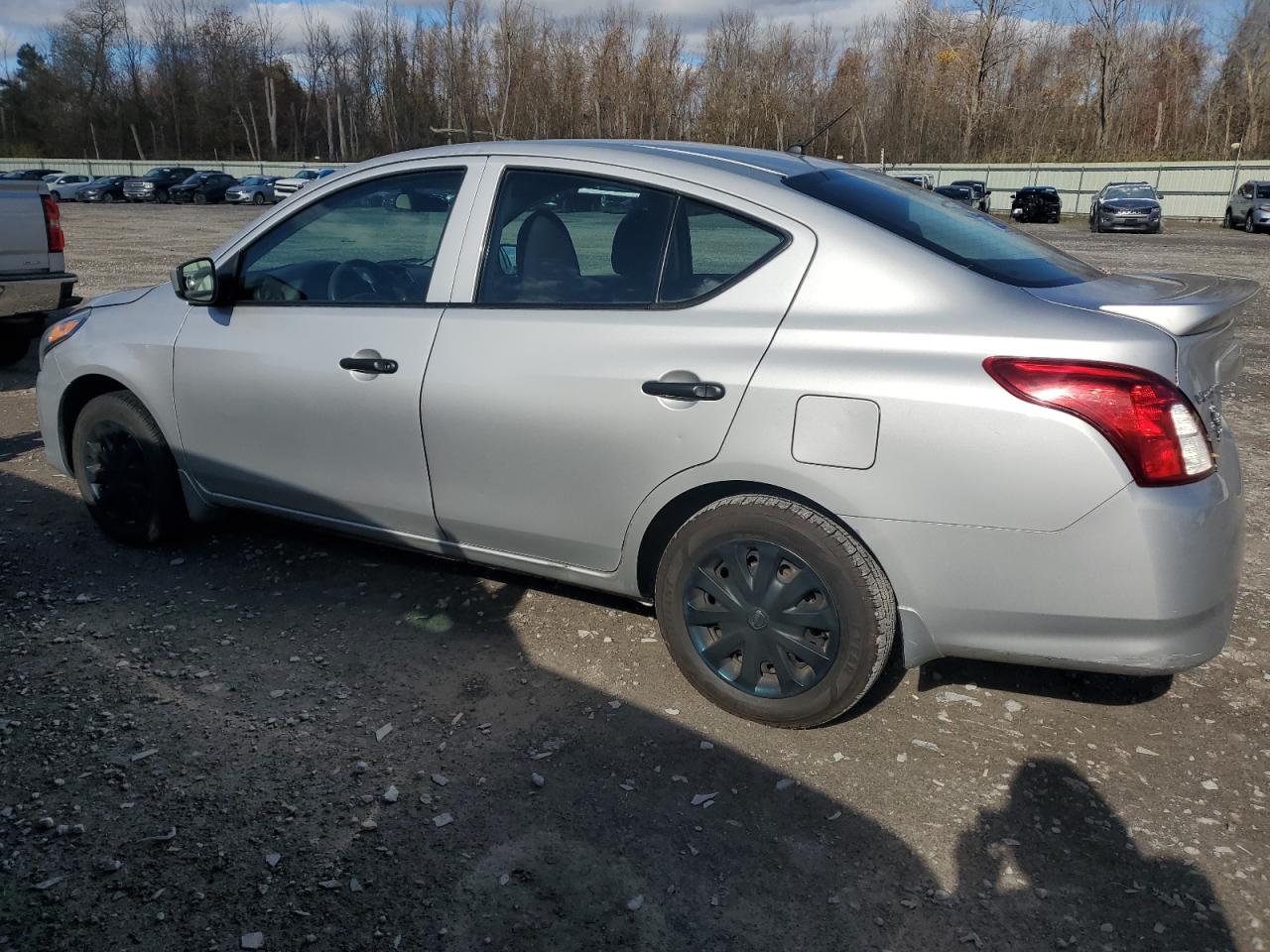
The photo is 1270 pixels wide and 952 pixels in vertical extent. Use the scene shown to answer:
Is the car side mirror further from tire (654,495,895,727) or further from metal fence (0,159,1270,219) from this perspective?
metal fence (0,159,1270,219)

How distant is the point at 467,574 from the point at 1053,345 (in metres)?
2.61

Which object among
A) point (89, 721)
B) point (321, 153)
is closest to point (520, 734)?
point (89, 721)

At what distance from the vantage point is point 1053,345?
2652 mm

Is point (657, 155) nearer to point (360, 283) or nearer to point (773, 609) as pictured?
point (360, 283)

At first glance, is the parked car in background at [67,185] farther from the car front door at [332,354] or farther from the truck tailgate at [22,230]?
the car front door at [332,354]

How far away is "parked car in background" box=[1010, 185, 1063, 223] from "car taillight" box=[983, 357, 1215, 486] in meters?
38.1

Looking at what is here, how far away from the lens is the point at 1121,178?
148ft

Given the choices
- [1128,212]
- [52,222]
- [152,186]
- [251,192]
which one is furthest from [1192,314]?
[152,186]

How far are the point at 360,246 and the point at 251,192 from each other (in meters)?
49.7

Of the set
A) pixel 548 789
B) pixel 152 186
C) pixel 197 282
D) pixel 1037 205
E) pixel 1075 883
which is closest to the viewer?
pixel 1075 883

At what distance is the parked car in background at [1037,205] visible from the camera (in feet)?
121

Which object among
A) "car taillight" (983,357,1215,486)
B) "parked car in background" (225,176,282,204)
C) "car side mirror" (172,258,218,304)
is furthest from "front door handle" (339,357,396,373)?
"parked car in background" (225,176,282,204)

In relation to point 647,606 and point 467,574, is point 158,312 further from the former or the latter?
point 647,606

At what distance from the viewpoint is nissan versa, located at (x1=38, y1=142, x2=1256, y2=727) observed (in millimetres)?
2668
